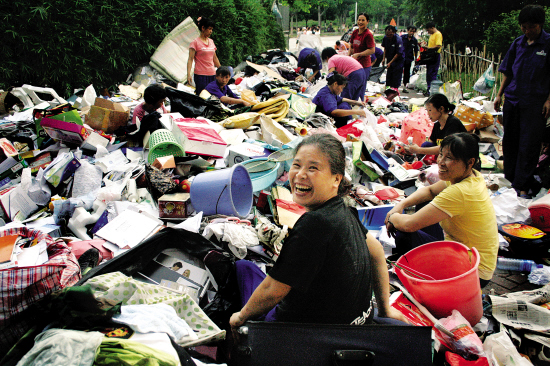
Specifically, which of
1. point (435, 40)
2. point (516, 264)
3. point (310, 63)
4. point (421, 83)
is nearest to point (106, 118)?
point (516, 264)

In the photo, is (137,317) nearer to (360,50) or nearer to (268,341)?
(268,341)

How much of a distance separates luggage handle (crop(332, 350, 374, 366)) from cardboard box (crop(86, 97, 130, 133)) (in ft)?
13.4

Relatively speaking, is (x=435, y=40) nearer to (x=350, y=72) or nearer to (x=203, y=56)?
(x=350, y=72)

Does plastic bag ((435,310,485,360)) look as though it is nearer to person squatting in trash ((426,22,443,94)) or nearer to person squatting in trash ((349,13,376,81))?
person squatting in trash ((349,13,376,81))

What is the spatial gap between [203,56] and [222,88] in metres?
0.72

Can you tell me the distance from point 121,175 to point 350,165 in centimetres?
253

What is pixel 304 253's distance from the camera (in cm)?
138

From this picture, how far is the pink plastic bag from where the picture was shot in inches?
214

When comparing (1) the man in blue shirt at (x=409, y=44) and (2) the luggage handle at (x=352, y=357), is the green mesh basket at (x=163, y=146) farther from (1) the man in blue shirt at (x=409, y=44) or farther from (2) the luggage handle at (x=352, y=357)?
(1) the man in blue shirt at (x=409, y=44)

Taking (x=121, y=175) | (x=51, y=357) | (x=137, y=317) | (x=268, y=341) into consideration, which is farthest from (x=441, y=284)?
(x=121, y=175)

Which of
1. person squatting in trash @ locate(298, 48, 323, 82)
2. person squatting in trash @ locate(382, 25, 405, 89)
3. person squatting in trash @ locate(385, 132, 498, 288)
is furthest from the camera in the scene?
person squatting in trash @ locate(298, 48, 323, 82)

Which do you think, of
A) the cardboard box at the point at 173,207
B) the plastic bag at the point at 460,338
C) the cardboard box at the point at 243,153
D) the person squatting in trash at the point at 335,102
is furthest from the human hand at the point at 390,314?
the person squatting in trash at the point at 335,102

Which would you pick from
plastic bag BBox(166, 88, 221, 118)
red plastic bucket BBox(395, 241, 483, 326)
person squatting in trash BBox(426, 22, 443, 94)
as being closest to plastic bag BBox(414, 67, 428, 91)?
person squatting in trash BBox(426, 22, 443, 94)

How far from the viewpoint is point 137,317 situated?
1583 millimetres
